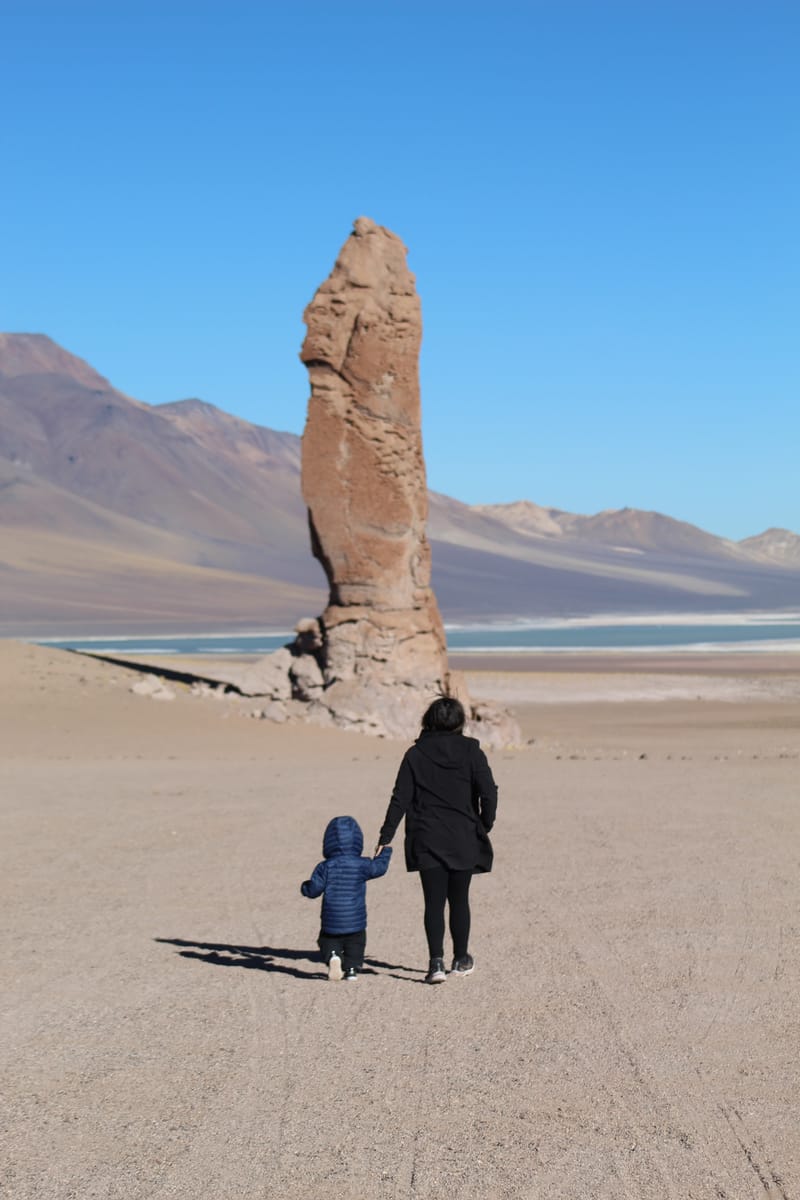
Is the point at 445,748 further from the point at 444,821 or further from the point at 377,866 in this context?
the point at 377,866

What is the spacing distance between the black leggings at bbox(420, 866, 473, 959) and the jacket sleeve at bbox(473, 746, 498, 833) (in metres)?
0.26

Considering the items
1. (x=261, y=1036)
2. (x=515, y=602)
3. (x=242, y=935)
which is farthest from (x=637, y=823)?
(x=515, y=602)

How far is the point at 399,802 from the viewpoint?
260 inches

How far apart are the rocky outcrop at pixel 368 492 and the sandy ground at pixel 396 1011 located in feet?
25.8

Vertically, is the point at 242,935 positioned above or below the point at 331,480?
below

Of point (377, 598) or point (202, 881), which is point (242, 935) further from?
point (377, 598)

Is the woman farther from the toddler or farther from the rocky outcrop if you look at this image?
the rocky outcrop

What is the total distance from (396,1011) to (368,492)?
51.9 feet

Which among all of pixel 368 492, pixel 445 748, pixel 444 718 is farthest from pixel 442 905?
pixel 368 492

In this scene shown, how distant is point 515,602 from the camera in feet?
559

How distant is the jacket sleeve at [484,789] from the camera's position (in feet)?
21.6

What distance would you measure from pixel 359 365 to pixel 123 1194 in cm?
1816

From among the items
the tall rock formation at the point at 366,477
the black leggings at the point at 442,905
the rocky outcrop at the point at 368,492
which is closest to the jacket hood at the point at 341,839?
the black leggings at the point at 442,905

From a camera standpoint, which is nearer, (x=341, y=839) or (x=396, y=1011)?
(x=396, y=1011)
